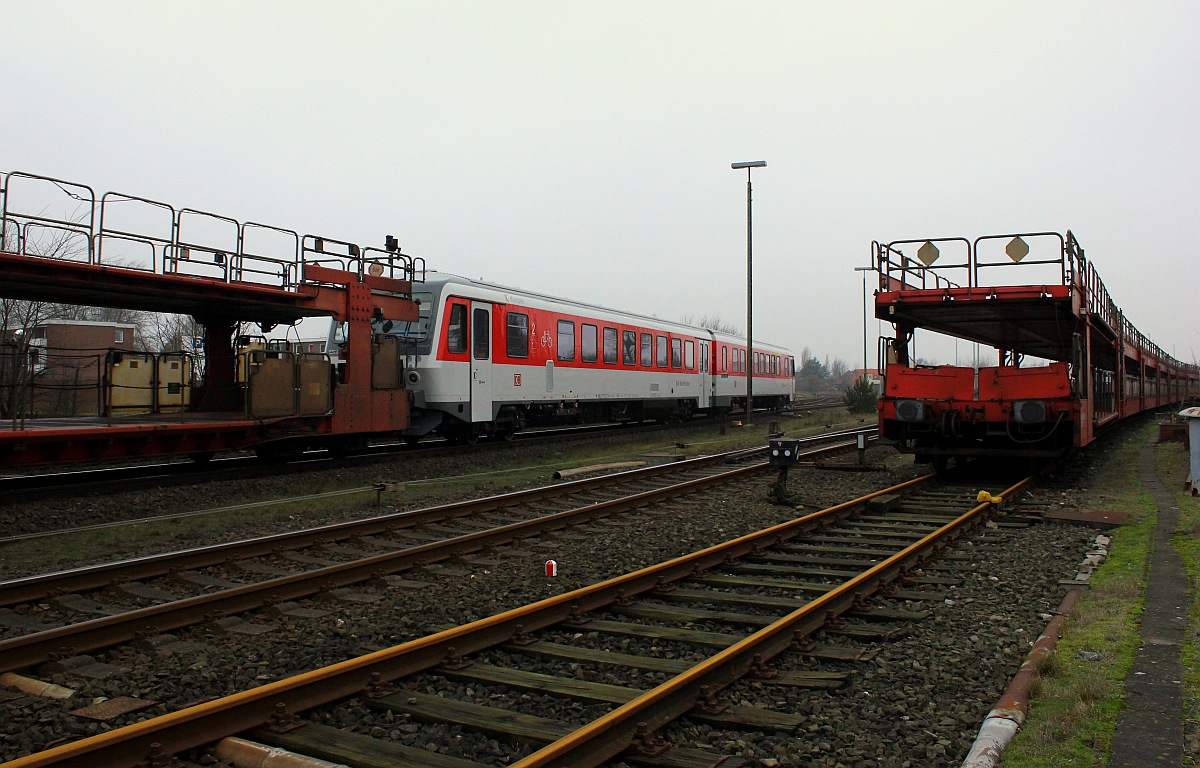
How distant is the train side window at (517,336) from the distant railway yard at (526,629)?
22.6ft

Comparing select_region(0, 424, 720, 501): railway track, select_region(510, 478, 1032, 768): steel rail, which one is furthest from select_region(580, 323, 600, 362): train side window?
select_region(510, 478, 1032, 768): steel rail

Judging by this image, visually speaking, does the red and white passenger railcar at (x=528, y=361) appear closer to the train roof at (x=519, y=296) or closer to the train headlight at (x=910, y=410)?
the train roof at (x=519, y=296)

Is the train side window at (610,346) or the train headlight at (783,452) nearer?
the train headlight at (783,452)

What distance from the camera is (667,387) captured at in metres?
24.1

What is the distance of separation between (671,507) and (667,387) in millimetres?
14468

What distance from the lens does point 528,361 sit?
17.2m

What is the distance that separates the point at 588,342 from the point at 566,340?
1.08 metres

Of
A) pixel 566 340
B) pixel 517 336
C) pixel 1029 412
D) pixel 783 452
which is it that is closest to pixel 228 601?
pixel 783 452

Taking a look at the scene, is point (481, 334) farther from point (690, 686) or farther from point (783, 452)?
point (690, 686)

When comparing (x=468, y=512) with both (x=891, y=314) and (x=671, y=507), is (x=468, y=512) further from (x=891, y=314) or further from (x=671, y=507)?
(x=891, y=314)

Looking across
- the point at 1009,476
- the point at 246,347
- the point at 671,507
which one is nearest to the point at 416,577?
the point at 671,507

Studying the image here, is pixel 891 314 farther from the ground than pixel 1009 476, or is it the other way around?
pixel 891 314

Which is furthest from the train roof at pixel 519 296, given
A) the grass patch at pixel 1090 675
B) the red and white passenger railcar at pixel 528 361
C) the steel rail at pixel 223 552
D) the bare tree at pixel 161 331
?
the bare tree at pixel 161 331

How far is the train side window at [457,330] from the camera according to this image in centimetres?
1516
